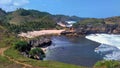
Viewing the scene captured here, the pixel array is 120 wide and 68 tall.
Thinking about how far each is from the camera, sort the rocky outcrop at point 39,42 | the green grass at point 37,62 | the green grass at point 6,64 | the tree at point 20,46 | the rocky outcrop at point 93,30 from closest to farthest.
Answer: the green grass at point 37,62 < the green grass at point 6,64 < the tree at point 20,46 < the rocky outcrop at point 39,42 < the rocky outcrop at point 93,30

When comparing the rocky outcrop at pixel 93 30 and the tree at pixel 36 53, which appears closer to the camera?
the tree at pixel 36 53

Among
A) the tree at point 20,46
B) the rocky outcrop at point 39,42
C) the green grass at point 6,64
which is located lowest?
the rocky outcrop at point 39,42

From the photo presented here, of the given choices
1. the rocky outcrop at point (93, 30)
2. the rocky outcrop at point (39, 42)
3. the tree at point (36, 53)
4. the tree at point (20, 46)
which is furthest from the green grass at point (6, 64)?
the rocky outcrop at point (93, 30)

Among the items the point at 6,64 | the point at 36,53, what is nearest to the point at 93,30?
the point at 36,53

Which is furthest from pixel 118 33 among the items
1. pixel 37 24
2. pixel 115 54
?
pixel 115 54

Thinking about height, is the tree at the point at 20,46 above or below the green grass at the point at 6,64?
above

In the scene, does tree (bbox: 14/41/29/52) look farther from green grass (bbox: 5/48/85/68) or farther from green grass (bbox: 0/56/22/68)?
green grass (bbox: 0/56/22/68)

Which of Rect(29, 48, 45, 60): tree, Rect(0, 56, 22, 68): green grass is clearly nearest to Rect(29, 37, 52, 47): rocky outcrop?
Rect(29, 48, 45, 60): tree

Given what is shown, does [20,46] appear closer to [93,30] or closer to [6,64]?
[6,64]

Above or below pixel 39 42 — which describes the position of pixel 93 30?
below

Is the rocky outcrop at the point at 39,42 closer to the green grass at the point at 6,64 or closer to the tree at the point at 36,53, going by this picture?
the tree at the point at 36,53

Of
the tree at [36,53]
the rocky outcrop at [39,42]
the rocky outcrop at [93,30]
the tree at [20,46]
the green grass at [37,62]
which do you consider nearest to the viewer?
the green grass at [37,62]
